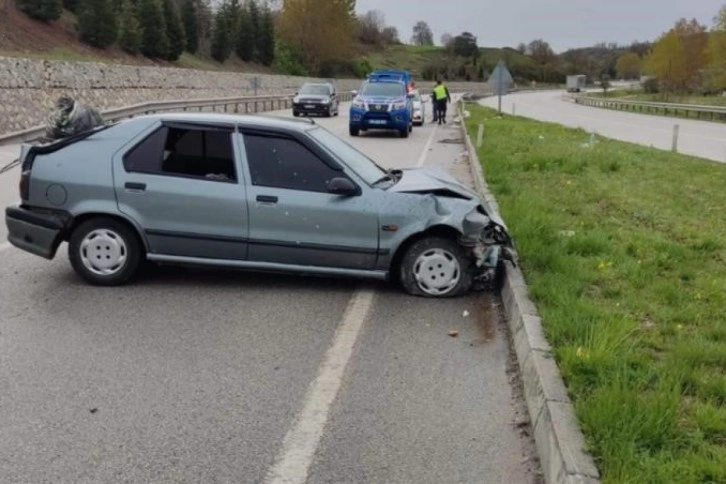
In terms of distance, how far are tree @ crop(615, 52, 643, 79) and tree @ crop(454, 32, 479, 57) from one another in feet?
106

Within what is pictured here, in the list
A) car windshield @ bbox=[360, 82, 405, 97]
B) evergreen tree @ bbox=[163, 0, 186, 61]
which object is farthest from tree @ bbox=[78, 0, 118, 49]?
car windshield @ bbox=[360, 82, 405, 97]

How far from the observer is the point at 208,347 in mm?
5133

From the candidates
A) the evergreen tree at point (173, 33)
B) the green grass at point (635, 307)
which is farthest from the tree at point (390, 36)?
the green grass at point (635, 307)

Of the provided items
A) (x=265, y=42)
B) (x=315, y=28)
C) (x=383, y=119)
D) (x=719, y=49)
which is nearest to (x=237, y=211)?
(x=383, y=119)

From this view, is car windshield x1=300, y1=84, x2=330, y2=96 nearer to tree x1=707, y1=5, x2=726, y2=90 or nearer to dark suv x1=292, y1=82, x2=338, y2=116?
dark suv x1=292, y1=82, x2=338, y2=116

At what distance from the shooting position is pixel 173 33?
52.5 metres

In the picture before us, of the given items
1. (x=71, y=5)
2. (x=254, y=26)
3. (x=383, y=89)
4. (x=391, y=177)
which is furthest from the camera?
(x=254, y=26)

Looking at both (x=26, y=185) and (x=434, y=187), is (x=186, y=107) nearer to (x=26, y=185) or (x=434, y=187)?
(x=26, y=185)

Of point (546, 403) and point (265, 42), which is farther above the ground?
point (265, 42)

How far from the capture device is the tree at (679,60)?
82.2 metres

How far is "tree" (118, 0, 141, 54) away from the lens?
145ft

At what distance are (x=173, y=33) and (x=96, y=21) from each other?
12902 mm

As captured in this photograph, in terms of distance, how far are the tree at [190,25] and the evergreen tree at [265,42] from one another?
1561 cm

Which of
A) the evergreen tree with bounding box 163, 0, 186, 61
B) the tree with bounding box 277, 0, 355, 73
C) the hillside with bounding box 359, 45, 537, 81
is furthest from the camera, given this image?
the hillside with bounding box 359, 45, 537, 81
